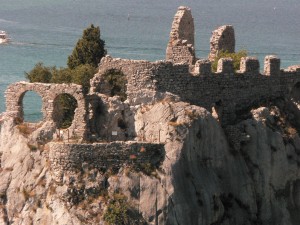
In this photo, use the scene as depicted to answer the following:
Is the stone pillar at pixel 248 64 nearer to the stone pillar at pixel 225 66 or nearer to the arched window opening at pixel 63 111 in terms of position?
the stone pillar at pixel 225 66

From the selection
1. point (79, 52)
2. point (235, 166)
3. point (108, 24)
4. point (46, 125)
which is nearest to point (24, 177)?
point (46, 125)

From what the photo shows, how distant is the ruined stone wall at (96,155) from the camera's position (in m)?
44.6

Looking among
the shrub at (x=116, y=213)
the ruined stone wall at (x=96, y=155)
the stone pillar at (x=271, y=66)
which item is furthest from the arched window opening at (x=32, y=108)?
the shrub at (x=116, y=213)

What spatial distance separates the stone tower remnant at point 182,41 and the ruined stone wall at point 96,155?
9990 mm

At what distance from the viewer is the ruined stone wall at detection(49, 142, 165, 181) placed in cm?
4456

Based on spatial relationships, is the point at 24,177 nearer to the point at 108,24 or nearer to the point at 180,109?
the point at 180,109

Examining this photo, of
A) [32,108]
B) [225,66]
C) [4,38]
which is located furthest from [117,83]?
[4,38]

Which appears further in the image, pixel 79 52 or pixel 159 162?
pixel 79 52

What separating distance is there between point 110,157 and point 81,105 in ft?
11.6

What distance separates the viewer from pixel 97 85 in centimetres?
4944

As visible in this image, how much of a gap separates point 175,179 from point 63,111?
8786mm

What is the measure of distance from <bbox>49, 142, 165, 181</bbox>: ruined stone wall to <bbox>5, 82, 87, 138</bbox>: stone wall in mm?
2327

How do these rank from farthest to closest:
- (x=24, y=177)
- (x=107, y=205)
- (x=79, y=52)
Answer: (x=79, y=52), (x=24, y=177), (x=107, y=205)

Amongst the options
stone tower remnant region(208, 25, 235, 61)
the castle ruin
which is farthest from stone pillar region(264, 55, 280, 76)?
stone tower remnant region(208, 25, 235, 61)
